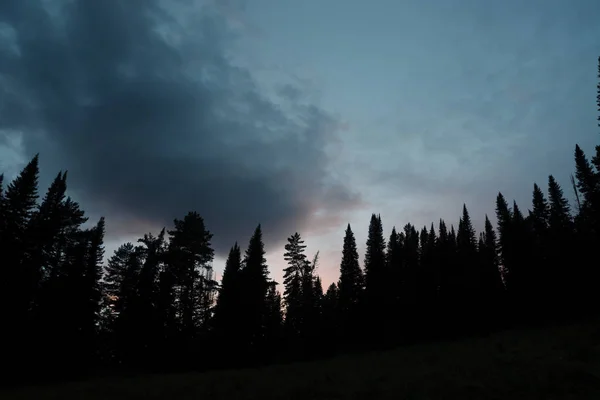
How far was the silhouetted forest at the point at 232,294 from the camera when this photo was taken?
36.7 m

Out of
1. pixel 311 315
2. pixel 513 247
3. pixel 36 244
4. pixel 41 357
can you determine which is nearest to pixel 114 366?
pixel 41 357

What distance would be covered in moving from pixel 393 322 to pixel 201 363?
33499mm

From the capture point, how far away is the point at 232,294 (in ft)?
153

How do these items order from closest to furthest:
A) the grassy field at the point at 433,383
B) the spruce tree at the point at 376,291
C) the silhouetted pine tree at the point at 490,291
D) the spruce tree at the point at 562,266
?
the grassy field at the point at 433,383 < the spruce tree at the point at 562,266 < the silhouetted pine tree at the point at 490,291 < the spruce tree at the point at 376,291

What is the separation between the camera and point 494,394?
1836 centimetres

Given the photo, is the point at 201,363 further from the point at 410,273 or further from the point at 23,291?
the point at 410,273

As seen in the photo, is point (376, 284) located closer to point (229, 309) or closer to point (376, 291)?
point (376, 291)

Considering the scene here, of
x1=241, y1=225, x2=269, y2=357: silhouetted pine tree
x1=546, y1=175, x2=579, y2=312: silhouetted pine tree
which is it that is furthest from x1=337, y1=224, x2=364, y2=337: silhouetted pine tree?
x1=546, y1=175, x2=579, y2=312: silhouetted pine tree

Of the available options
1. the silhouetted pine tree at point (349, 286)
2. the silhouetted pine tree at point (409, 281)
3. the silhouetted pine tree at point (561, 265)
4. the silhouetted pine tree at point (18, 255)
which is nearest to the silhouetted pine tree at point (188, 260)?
the silhouetted pine tree at point (18, 255)

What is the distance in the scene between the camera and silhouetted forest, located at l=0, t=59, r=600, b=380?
1446 inches

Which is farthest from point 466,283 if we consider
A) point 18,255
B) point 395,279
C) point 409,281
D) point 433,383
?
point 18,255

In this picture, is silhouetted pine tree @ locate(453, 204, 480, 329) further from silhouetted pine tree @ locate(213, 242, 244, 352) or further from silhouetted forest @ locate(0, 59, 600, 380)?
silhouetted pine tree @ locate(213, 242, 244, 352)

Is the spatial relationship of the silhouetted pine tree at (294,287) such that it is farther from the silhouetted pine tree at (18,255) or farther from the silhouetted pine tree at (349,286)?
the silhouetted pine tree at (18,255)

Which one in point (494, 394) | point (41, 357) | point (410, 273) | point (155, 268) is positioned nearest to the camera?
point (494, 394)
